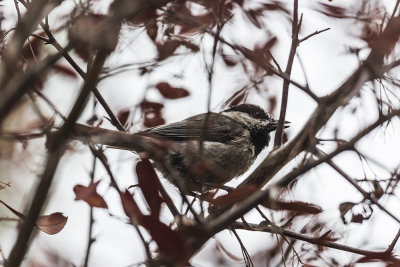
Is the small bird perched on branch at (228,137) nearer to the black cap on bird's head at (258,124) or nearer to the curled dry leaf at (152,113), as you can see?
the black cap on bird's head at (258,124)

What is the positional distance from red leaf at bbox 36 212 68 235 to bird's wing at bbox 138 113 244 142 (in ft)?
6.79

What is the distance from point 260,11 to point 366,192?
3.36ft

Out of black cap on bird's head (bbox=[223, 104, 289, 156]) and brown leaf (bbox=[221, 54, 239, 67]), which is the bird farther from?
brown leaf (bbox=[221, 54, 239, 67])

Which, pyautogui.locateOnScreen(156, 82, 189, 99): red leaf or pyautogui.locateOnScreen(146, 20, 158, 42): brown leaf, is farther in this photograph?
pyautogui.locateOnScreen(156, 82, 189, 99): red leaf

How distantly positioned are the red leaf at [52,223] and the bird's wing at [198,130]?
207 centimetres

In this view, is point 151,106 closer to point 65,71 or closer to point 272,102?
point 65,71

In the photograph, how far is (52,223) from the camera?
8.50 ft

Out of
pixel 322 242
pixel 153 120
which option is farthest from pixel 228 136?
pixel 322 242

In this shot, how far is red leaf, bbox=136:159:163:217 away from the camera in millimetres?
2130

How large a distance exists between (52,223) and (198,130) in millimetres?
2445

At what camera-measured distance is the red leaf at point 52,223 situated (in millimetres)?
2574

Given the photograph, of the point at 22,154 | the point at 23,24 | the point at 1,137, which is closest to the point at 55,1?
the point at 1,137

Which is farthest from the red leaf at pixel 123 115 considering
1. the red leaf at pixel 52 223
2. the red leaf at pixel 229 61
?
the red leaf at pixel 52 223

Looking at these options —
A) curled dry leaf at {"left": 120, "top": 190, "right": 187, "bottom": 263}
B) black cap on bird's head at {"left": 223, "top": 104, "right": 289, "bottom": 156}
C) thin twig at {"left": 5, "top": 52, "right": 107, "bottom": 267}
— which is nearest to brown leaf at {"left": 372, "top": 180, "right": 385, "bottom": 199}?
curled dry leaf at {"left": 120, "top": 190, "right": 187, "bottom": 263}
